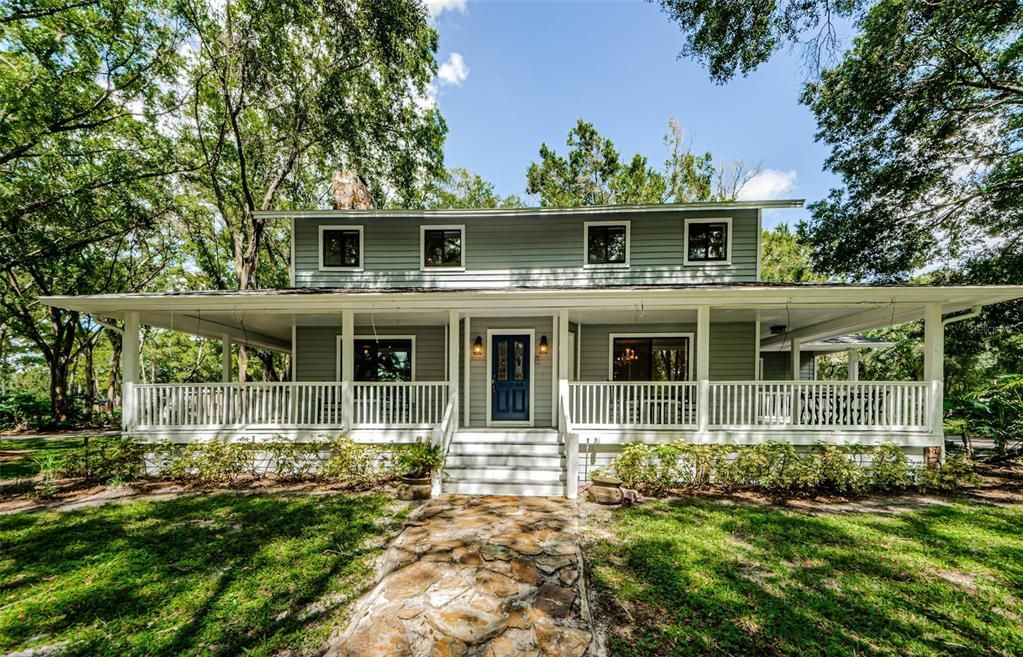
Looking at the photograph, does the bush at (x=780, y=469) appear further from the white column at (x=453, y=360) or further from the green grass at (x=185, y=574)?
the green grass at (x=185, y=574)

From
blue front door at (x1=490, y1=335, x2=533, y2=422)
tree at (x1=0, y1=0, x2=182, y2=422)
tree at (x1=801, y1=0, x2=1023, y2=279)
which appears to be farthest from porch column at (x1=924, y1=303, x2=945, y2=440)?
tree at (x1=0, y1=0, x2=182, y2=422)

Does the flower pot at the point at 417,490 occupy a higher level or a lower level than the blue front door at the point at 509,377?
lower

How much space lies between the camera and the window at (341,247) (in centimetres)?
1027

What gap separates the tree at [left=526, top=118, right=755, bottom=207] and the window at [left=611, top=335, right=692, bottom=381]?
1242 centimetres

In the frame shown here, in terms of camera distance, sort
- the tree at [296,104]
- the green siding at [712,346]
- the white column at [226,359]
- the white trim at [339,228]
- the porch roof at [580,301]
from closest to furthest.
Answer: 1. the porch roof at [580,301]
2. the green siding at [712,346]
3. the white trim at [339,228]
4. the white column at [226,359]
5. the tree at [296,104]

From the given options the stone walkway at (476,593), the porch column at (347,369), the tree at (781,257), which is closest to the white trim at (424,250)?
the porch column at (347,369)

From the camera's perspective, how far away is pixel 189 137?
1398 cm

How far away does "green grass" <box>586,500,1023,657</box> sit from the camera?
3041mm

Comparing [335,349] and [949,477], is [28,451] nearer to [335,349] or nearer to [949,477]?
[335,349]

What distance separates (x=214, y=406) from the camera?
7.83 meters

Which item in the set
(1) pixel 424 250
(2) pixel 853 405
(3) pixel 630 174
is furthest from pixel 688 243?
(3) pixel 630 174

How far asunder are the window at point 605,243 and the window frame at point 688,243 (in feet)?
4.70

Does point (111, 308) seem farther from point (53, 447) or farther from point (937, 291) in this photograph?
point (937, 291)

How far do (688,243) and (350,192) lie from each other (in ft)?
36.5
